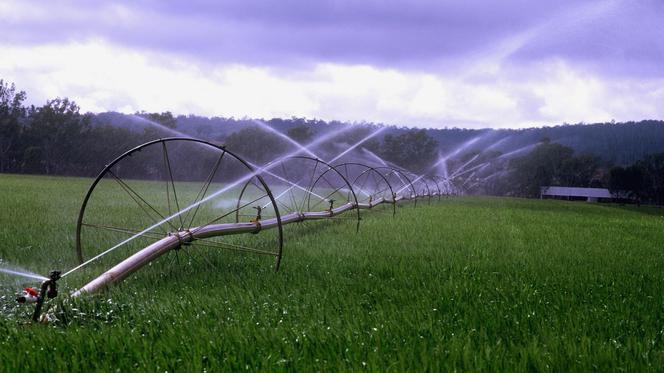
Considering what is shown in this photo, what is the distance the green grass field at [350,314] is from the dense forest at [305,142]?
26269mm

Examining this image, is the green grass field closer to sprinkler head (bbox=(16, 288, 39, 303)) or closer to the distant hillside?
sprinkler head (bbox=(16, 288, 39, 303))

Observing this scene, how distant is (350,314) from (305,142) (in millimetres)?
52353

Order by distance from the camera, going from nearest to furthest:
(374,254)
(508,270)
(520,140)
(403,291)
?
(403,291) → (508,270) → (374,254) → (520,140)

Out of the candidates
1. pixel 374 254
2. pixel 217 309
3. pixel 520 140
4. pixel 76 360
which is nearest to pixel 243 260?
pixel 374 254

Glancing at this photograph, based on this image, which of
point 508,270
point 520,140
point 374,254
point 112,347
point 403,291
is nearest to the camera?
point 112,347

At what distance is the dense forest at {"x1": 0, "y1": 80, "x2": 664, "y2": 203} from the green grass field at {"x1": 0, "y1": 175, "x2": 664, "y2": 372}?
26.3 m

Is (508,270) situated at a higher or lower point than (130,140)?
lower

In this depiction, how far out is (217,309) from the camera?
3.17m

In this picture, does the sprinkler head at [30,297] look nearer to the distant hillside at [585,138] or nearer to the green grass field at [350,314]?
the green grass field at [350,314]

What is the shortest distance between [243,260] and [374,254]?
1.28 meters

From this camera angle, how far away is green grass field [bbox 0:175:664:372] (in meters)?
2.41

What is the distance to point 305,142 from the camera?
5512 cm

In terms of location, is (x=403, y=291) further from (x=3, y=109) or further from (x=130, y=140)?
(x=3, y=109)

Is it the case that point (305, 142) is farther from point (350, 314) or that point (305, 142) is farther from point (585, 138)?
point (585, 138)
